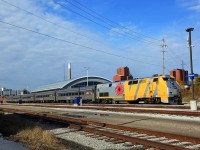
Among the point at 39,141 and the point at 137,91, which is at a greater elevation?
the point at 137,91

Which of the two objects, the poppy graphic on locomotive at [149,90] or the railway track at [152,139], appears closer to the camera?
the railway track at [152,139]

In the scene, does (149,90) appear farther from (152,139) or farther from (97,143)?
(97,143)

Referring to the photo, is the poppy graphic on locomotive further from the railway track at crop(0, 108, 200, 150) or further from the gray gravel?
the gray gravel

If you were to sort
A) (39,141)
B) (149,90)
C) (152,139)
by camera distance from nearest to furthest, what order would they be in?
(152,139)
(39,141)
(149,90)

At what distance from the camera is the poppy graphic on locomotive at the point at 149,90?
1273 inches

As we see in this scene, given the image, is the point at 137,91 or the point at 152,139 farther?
the point at 137,91

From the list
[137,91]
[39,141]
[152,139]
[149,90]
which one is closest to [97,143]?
[152,139]

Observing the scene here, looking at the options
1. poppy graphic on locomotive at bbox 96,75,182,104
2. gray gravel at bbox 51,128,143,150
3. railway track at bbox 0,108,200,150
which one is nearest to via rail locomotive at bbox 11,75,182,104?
poppy graphic on locomotive at bbox 96,75,182,104

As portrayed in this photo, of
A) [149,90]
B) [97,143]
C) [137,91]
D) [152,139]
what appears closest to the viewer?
[97,143]

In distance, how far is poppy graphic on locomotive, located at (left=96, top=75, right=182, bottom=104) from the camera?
106 feet

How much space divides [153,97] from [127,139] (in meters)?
24.0

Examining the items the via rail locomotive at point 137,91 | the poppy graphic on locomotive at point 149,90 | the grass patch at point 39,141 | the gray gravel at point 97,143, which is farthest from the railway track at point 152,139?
the via rail locomotive at point 137,91

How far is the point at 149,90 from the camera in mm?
34156

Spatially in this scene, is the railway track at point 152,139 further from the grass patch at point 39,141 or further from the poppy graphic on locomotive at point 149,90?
the poppy graphic on locomotive at point 149,90
